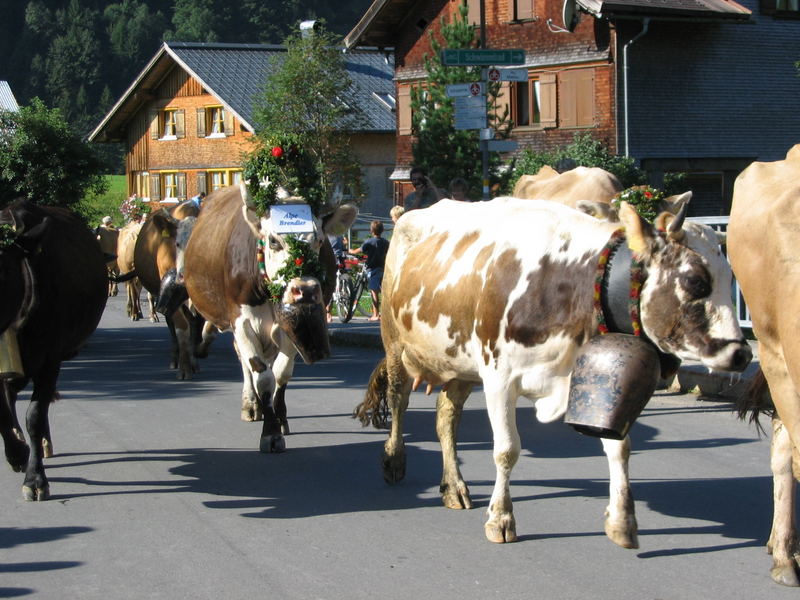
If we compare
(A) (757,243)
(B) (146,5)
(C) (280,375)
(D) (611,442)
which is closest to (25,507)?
(C) (280,375)

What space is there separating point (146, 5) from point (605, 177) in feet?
392

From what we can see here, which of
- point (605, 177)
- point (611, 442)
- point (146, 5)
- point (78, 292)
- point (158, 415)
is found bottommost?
point (158, 415)

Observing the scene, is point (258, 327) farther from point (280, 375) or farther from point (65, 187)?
point (65, 187)

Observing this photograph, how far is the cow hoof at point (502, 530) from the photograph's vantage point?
6371 millimetres

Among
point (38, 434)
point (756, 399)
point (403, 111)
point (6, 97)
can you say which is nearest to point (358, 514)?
point (38, 434)

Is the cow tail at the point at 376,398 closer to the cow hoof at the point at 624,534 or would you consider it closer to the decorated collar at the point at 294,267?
the decorated collar at the point at 294,267

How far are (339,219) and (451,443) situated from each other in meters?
2.64

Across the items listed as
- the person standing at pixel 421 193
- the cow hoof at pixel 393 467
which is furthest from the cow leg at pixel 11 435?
the person standing at pixel 421 193

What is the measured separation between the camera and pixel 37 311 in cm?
775

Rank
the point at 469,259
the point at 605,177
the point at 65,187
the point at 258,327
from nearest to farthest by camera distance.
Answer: the point at 469,259
the point at 258,327
the point at 605,177
the point at 65,187

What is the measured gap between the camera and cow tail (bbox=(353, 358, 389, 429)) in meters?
8.16

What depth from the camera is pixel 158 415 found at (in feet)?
35.5

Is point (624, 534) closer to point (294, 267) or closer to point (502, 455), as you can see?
point (502, 455)

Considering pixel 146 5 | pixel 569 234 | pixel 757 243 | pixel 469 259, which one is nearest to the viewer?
pixel 757 243
